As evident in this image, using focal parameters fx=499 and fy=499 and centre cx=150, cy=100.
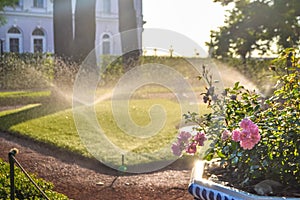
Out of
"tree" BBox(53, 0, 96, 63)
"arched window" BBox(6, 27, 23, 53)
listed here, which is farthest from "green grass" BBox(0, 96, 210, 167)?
"arched window" BBox(6, 27, 23, 53)

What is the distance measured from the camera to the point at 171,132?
800cm

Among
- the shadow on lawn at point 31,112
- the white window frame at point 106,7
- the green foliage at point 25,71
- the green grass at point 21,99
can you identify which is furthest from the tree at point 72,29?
the white window frame at point 106,7

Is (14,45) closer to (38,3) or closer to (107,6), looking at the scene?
(38,3)

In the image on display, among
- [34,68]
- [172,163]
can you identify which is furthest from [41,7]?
[172,163]

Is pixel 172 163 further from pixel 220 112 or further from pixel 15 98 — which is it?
pixel 15 98

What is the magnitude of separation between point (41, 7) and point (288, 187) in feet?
78.1

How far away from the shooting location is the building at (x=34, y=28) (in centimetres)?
2425

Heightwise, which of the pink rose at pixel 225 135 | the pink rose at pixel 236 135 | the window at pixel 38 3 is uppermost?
the window at pixel 38 3

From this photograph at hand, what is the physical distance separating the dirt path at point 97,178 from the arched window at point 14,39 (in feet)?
61.7

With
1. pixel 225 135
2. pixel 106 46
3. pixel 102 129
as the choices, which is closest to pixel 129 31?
pixel 106 46

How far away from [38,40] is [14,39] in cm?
126

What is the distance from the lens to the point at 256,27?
11.5m

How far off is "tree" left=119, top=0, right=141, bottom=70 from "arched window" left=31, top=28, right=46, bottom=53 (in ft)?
28.0

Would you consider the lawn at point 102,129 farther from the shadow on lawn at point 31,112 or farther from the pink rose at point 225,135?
the pink rose at point 225,135
